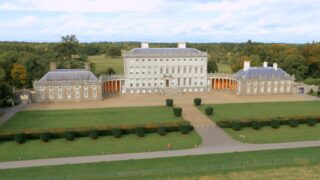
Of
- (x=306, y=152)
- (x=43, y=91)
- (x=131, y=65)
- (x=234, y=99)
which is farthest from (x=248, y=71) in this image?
(x=43, y=91)

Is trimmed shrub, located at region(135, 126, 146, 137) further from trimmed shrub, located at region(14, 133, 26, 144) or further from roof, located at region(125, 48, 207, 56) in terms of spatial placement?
roof, located at region(125, 48, 207, 56)

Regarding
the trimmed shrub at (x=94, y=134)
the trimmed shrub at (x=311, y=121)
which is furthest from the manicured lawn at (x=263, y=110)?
the trimmed shrub at (x=94, y=134)

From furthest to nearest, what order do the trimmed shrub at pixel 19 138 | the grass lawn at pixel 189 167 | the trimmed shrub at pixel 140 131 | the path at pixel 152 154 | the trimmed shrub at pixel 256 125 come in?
the trimmed shrub at pixel 256 125, the trimmed shrub at pixel 140 131, the trimmed shrub at pixel 19 138, the path at pixel 152 154, the grass lawn at pixel 189 167

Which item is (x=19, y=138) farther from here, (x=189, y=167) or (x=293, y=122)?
(x=293, y=122)

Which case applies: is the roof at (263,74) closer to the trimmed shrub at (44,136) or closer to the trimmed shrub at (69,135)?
the trimmed shrub at (69,135)

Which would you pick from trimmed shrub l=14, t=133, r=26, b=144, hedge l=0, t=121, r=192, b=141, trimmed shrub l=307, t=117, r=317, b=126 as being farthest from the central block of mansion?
trimmed shrub l=14, t=133, r=26, b=144

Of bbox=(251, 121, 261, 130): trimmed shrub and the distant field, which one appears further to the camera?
the distant field

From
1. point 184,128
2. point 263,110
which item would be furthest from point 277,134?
point 263,110
